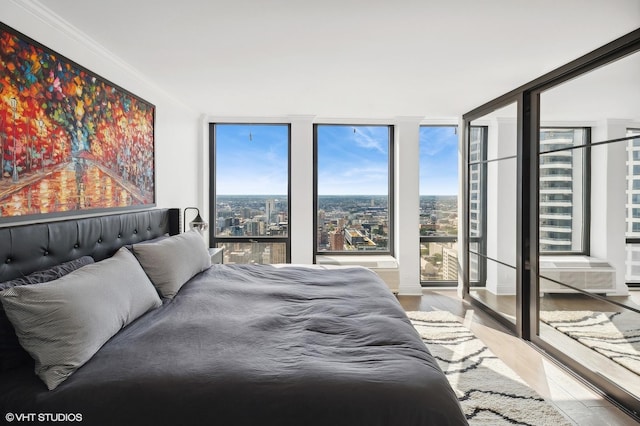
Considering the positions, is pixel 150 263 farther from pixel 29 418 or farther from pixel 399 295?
pixel 399 295

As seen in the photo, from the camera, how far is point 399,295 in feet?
17.0

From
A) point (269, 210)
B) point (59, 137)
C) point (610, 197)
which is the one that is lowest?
point (269, 210)

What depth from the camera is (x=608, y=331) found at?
2658 mm

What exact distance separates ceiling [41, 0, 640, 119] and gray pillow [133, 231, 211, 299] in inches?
57.9

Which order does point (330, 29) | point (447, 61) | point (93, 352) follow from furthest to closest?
point (447, 61)
point (330, 29)
point (93, 352)

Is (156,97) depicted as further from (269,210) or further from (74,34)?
(269,210)

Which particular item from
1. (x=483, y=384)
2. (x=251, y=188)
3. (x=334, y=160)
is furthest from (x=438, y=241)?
(x=483, y=384)

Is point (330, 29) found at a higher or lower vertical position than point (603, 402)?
higher

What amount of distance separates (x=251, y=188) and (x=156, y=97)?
192cm

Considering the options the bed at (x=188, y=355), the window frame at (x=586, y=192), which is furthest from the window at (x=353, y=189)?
the bed at (x=188, y=355)

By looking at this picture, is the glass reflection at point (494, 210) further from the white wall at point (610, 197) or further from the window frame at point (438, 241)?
the white wall at point (610, 197)

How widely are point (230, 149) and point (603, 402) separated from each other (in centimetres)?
482

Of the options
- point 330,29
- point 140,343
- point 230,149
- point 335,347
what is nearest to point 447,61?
point 330,29

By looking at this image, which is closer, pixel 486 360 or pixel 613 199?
pixel 613 199
